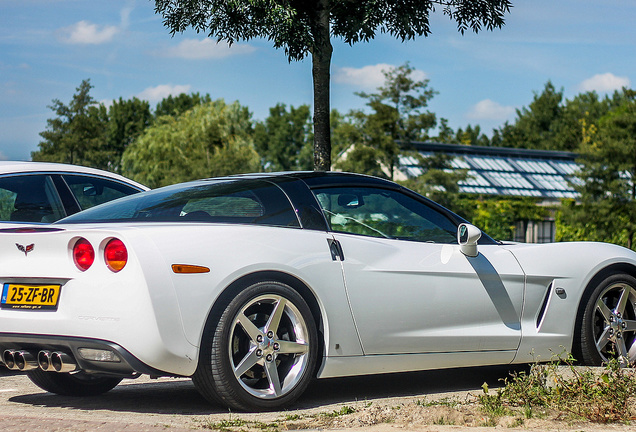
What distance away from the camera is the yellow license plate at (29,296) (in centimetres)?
449

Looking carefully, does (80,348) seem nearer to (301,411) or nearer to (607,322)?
(301,411)

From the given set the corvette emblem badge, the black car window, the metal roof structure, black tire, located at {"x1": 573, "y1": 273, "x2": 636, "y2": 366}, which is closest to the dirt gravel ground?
black tire, located at {"x1": 573, "y1": 273, "x2": 636, "y2": 366}

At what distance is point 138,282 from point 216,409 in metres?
0.94

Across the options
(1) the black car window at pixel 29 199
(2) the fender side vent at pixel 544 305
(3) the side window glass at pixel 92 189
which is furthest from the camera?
(3) the side window glass at pixel 92 189

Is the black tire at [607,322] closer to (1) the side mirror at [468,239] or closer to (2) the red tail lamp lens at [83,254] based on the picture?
(1) the side mirror at [468,239]

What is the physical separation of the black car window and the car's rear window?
1.74 meters

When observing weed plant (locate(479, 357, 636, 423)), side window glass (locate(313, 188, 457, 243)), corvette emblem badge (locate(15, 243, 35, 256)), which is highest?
side window glass (locate(313, 188, 457, 243))

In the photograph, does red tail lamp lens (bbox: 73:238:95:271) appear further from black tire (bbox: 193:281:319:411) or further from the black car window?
the black car window

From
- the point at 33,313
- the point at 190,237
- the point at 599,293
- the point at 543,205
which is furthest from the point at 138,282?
the point at 543,205

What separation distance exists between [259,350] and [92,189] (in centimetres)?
322

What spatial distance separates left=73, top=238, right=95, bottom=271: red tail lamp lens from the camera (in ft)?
14.5

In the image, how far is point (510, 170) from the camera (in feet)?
180

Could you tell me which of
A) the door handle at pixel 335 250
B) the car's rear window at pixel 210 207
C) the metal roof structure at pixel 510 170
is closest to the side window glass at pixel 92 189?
the car's rear window at pixel 210 207

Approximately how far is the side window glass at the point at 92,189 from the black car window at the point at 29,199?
0.19m
